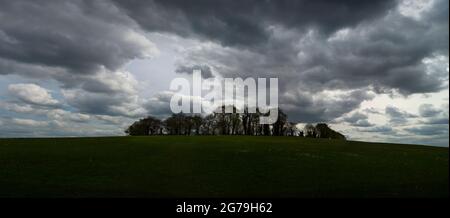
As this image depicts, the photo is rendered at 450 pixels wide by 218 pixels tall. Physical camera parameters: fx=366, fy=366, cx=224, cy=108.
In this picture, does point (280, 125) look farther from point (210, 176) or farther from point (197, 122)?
Answer: point (210, 176)

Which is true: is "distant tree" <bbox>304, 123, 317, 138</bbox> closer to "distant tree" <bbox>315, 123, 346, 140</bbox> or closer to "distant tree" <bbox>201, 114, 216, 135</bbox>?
"distant tree" <bbox>315, 123, 346, 140</bbox>

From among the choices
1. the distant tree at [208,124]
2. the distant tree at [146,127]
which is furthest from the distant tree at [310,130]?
the distant tree at [146,127]

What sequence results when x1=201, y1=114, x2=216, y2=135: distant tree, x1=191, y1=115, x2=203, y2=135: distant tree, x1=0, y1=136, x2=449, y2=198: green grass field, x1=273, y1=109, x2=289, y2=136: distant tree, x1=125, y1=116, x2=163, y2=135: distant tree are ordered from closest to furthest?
x1=0, y1=136, x2=449, y2=198: green grass field
x1=273, y1=109, x2=289, y2=136: distant tree
x1=125, y1=116, x2=163, y2=135: distant tree
x1=191, y1=115, x2=203, y2=135: distant tree
x1=201, y1=114, x2=216, y2=135: distant tree

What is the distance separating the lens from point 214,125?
490ft

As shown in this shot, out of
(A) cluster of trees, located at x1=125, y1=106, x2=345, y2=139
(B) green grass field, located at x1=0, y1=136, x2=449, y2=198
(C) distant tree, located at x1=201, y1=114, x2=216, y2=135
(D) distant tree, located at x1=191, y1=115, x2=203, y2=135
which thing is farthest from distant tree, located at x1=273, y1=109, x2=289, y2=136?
(B) green grass field, located at x1=0, y1=136, x2=449, y2=198

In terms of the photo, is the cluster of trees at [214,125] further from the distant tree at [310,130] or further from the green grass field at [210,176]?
the green grass field at [210,176]

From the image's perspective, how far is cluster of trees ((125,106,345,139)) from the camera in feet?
482

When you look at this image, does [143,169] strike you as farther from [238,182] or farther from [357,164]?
[357,164]

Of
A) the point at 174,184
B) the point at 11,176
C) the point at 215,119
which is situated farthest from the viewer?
the point at 215,119

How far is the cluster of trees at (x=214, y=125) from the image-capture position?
482 ft

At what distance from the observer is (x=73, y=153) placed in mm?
47875

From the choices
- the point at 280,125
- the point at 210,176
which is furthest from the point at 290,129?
the point at 210,176
